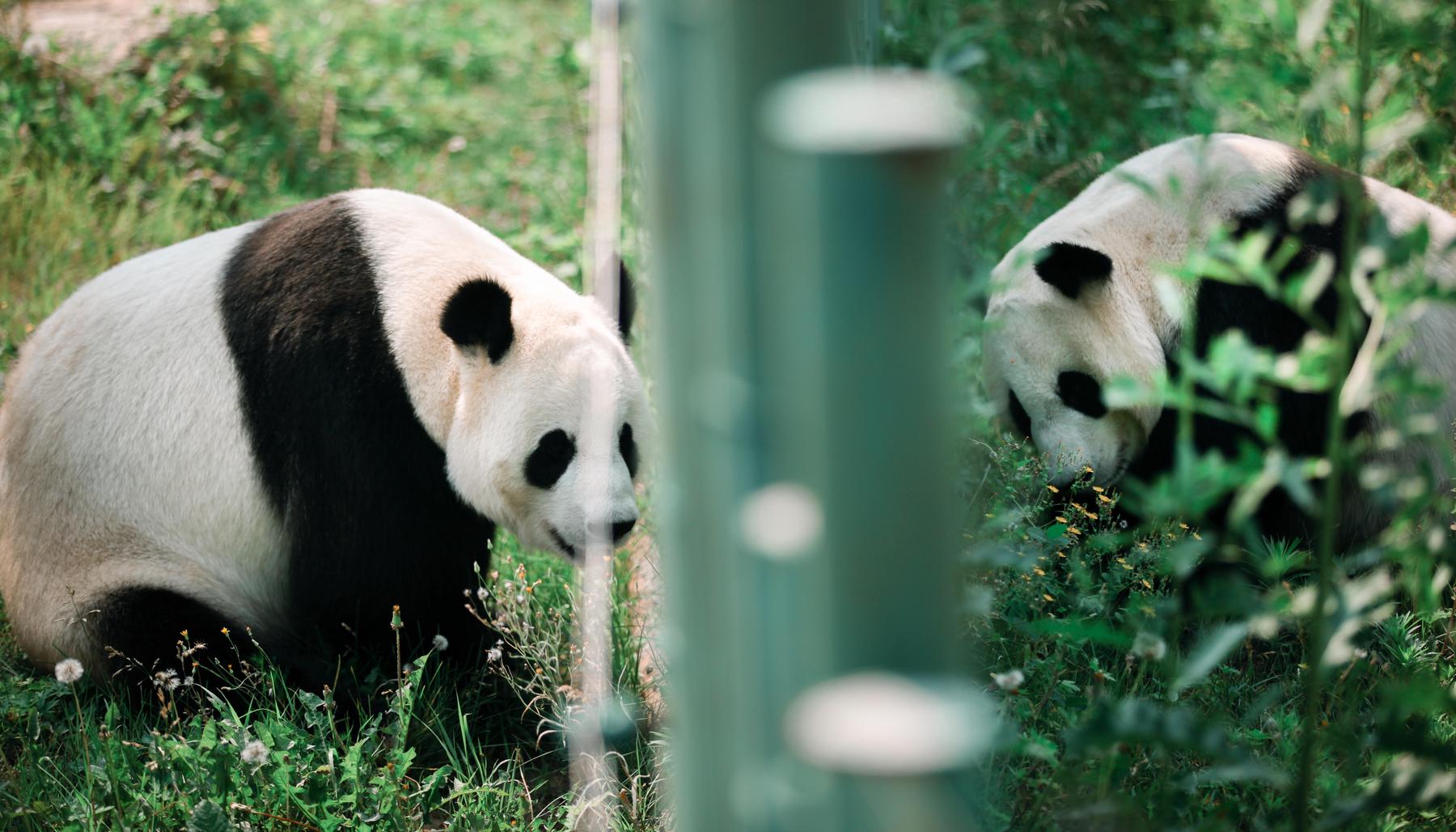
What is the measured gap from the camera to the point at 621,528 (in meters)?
3.04

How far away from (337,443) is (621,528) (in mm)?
741

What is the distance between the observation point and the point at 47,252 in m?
5.02

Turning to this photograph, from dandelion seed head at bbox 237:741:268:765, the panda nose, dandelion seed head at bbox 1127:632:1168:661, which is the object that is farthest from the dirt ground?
dandelion seed head at bbox 1127:632:1168:661

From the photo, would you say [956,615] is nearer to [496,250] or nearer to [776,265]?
[776,265]

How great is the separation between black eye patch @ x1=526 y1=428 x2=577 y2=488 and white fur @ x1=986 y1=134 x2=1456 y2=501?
1193mm

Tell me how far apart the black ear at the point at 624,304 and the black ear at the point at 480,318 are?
1.52ft

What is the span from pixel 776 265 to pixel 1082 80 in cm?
521

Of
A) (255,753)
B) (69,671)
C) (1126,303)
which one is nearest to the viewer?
(255,753)

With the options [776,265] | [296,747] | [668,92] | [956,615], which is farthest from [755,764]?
[296,747]

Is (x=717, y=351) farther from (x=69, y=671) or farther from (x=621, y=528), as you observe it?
(x=69, y=671)

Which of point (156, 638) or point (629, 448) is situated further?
point (629, 448)

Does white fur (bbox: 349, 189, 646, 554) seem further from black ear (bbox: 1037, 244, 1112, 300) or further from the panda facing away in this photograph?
black ear (bbox: 1037, 244, 1112, 300)

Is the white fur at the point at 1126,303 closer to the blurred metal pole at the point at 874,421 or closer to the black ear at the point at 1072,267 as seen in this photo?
the black ear at the point at 1072,267

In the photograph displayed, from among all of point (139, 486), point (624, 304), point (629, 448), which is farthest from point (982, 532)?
point (139, 486)
